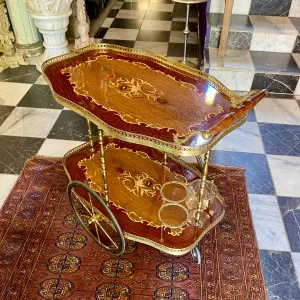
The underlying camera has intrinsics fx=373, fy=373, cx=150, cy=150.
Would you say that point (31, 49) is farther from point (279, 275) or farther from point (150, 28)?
point (279, 275)

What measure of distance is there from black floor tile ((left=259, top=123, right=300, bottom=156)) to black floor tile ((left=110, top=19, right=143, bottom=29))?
2.21 meters

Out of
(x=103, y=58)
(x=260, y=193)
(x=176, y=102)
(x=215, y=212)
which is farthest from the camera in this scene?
(x=260, y=193)

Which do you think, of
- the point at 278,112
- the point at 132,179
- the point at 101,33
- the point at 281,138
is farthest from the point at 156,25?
the point at 132,179

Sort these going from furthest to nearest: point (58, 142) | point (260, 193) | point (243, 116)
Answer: point (58, 142), point (260, 193), point (243, 116)

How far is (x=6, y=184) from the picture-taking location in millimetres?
2178

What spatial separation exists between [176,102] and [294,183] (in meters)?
1.07

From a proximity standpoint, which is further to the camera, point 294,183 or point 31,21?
point 31,21

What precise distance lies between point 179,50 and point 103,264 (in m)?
2.61

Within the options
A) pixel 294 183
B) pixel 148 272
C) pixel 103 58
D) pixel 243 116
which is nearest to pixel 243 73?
pixel 294 183

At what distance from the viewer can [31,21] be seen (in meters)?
3.40

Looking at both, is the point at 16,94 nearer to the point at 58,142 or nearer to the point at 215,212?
the point at 58,142

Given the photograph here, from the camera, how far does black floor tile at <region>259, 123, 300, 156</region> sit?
8.12ft

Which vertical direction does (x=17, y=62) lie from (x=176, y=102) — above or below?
below

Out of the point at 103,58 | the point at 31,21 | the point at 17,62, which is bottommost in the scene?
the point at 17,62
